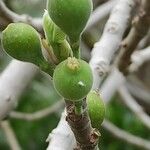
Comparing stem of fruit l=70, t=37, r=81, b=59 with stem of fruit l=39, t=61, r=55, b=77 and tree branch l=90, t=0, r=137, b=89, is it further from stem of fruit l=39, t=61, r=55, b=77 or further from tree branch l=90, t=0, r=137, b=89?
tree branch l=90, t=0, r=137, b=89

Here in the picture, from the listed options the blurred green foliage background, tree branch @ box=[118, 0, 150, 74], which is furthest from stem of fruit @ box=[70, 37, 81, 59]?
the blurred green foliage background

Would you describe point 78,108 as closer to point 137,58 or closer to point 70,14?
point 70,14

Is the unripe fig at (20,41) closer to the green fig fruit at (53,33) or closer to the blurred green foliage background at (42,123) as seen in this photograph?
the green fig fruit at (53,33)

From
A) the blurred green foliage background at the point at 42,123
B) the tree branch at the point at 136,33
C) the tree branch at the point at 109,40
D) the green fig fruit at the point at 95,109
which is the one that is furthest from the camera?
the blurred green foliage background at the point at 42,123

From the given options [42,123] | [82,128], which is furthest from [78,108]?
[42,123]

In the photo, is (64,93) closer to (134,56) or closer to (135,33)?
(135,33)

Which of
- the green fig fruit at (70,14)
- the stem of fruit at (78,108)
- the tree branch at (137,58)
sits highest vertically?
the green fig fruit at (70,14)

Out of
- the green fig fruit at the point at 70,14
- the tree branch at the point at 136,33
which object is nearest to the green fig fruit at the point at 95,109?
the green fig fruit at the point at 70,14
